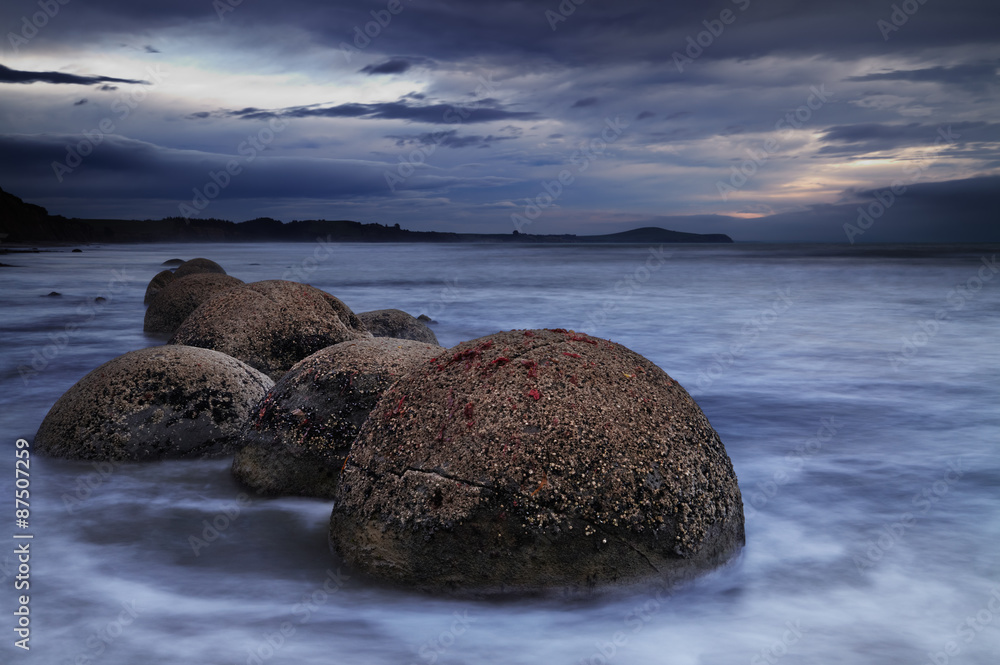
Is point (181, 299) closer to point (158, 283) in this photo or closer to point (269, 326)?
point (269, 326)

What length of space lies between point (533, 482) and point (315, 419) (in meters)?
2.20

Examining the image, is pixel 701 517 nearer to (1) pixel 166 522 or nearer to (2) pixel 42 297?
(1) pixel 166 522

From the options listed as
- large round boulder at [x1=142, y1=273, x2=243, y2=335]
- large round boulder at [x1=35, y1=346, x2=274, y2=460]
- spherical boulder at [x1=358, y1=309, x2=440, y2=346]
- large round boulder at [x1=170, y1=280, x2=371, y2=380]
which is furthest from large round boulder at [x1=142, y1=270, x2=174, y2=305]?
large round boulder at [x1=35, y1=346, x2=274, y2=460]

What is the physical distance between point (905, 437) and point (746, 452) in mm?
1986

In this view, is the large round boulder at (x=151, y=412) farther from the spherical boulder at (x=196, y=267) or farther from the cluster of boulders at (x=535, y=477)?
the spherical boulder at (x=196, y=267)

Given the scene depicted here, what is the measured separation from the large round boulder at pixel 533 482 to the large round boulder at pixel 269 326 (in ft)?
13.2

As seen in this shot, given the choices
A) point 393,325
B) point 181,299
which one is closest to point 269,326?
point 393,325

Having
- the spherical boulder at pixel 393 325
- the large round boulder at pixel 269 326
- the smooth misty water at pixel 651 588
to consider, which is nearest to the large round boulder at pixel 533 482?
the smooth misty water at pixel 651 588

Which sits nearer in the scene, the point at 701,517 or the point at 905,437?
the point at 701,517

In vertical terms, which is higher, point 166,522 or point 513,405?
point 513,405

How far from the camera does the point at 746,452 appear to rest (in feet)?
26.3

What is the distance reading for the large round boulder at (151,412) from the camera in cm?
622

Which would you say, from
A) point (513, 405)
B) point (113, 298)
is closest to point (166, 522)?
point (513, 405)

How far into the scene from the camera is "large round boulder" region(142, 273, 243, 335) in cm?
1418
